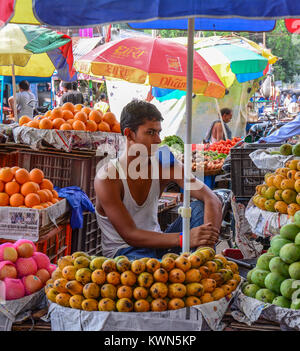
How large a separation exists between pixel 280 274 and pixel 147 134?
1308 mm

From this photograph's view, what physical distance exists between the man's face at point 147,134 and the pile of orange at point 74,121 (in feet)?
4.55

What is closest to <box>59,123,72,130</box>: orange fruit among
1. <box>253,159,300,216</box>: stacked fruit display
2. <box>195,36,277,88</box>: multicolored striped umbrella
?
<box>253,159,300,216</box>: stacked fruit display

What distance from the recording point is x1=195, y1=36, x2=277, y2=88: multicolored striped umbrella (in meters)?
9.25

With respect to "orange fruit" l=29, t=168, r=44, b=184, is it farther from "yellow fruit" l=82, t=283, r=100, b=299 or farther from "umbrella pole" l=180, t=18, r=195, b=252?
"yellow fruit" l=82, t=283, r=100, b=299

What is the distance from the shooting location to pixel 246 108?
1451 cm

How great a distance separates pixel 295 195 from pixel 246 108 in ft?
37.9

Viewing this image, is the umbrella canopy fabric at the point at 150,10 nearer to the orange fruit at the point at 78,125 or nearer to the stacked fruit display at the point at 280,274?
the stacked fruit display at the point at 280,274

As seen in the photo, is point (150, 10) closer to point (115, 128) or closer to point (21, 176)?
point (21, 176)

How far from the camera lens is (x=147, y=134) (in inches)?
117

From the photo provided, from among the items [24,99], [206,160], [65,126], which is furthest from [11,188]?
[24,99]

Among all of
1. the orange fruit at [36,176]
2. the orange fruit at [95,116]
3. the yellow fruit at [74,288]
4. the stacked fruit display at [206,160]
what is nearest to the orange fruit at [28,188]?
the orange fruit at [36,176]

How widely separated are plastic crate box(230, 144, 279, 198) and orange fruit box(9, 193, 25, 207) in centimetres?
218

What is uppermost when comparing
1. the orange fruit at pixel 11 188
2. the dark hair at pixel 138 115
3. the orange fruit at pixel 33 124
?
the dark hair at pixel 138 115

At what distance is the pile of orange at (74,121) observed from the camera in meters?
4.26
